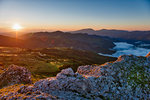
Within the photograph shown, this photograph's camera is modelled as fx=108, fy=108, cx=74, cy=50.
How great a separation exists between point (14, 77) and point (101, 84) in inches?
726

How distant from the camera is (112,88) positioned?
16.9m

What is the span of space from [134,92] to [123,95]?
2091 millimetres

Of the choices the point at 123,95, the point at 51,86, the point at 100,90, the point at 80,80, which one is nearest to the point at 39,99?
the point at 51,86

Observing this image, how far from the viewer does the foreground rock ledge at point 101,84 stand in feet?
47.8

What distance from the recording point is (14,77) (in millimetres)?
23406

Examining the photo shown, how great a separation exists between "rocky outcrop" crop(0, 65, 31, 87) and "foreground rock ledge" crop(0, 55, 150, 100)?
30.3ft

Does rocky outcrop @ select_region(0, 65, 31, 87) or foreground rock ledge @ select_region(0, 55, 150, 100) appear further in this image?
rocky outcrop @ select_region(0, 65, 31, 87)

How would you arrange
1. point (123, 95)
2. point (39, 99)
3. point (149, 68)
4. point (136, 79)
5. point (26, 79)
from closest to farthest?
point (39, 99) < point (123, 95) < point (136, 79) < point (149, 68) < point (26, 79)

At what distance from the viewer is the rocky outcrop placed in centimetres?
2265

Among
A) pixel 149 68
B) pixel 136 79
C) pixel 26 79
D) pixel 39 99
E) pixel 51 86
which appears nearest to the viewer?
pixel 39 99

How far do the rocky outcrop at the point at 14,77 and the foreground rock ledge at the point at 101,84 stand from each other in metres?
9.22

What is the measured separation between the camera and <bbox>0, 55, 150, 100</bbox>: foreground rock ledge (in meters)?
14.6

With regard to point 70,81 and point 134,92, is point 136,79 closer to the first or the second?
point 134,92

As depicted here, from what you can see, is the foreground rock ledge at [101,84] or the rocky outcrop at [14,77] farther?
the rocky outcrop at [14,77]
